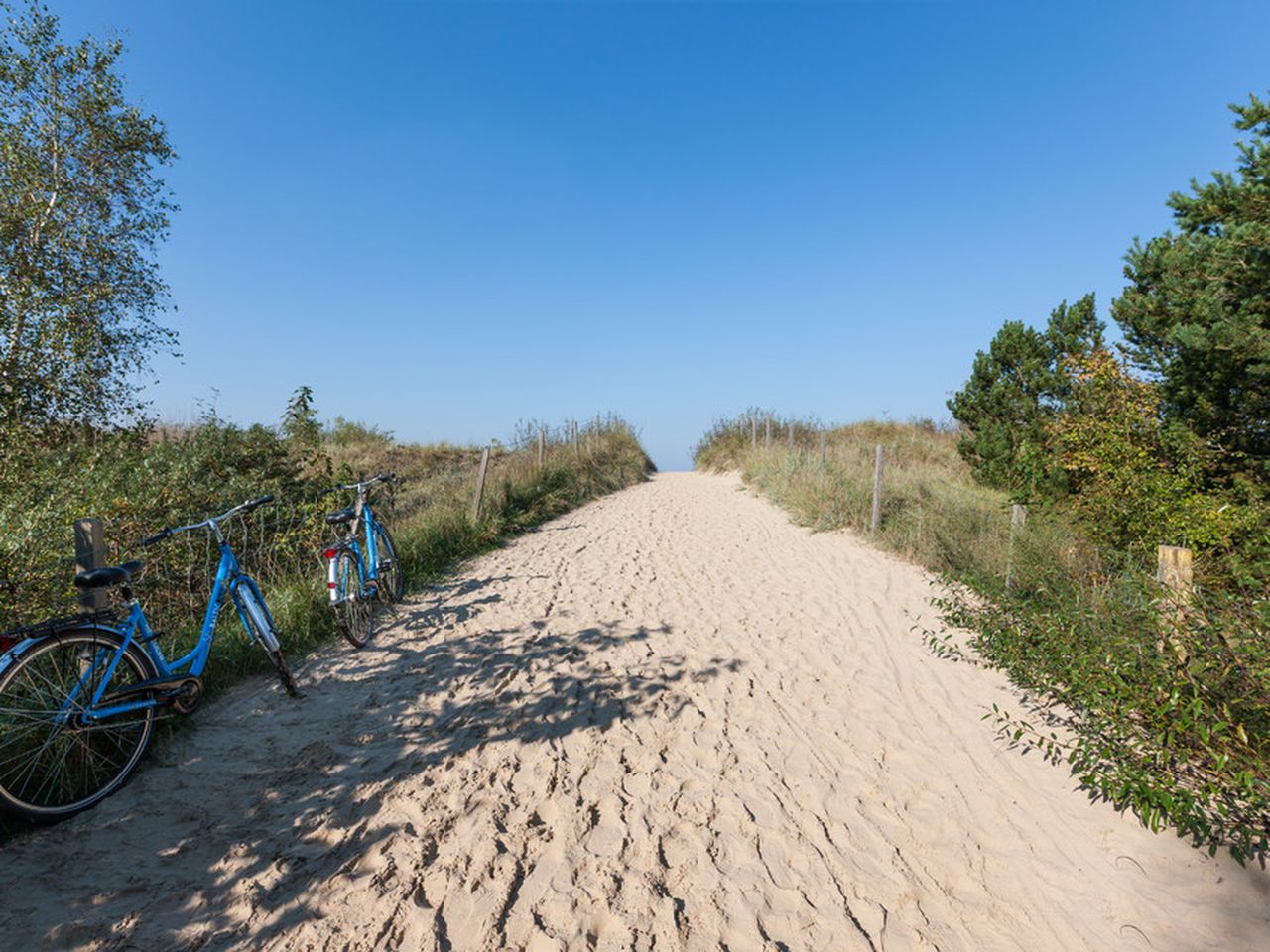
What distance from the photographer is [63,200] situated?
33.7 feet

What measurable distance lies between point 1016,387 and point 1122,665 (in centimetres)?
1019

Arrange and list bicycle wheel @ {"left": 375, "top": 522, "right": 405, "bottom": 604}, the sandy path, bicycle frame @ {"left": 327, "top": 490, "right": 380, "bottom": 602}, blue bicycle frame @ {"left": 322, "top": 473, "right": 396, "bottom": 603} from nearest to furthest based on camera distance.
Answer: the sandy path < blue bicycle frame @ {"left": 322, "top": 473, "right": 396, "bottom": 603} < bicycle frame @ {"left": 327, "top": 490, "right": 380, "bottom": 602} < bicycle wheel @ {"left": 375, "top": 522, "right": 405, "bottom": 604}

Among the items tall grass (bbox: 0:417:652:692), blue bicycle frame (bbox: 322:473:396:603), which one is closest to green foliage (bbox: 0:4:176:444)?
tall grass (bbox: 0:417:652:692)

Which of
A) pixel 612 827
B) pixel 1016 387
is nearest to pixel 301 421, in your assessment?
pixel 612 827

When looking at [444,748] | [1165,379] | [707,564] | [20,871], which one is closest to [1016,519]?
[1165,379]

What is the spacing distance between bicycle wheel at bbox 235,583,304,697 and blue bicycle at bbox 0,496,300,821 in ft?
1.74

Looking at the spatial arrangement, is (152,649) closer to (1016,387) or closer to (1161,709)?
(1161,709)

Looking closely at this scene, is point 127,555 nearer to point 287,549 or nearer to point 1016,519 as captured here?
point 287,549

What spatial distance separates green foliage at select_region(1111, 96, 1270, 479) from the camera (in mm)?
4988

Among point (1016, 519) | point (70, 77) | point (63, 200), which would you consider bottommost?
point (1016, 519)

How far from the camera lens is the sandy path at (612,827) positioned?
227cm

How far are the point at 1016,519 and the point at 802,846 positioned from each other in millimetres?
5192

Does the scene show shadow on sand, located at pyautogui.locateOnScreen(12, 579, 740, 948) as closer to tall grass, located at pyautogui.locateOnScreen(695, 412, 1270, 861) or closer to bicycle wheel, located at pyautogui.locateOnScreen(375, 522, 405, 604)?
bicycle wheel, located at pyautogui.locateOnScreen(375, 522, 405, 604)

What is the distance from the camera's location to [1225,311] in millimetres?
5332
